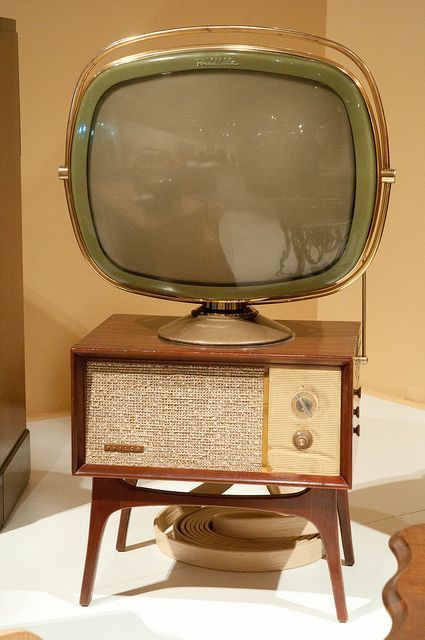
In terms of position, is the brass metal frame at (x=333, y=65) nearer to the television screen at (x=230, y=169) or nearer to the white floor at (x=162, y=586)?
the television screen at (x=230, y=169)

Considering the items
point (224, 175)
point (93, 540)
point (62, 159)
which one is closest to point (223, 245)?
point (224, 175)

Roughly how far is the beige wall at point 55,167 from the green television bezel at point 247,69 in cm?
126

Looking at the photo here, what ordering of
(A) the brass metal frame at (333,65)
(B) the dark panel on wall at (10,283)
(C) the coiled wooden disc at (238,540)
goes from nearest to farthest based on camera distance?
1. (A) the brass metal frame at (333,65)
2. (C) the coiled wooden disc at (238,540)
3. (B) the dark panel on wall at (10,283)

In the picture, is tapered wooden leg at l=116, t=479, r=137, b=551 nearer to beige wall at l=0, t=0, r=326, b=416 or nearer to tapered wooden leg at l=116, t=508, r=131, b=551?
tapered wooden leg at l=116, t=508, r=131, b=551

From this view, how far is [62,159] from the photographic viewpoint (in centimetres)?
276

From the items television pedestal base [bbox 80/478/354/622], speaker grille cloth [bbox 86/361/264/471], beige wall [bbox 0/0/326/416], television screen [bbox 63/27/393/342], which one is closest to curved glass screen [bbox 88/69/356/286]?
television screen [bbox 63/27/393/342]

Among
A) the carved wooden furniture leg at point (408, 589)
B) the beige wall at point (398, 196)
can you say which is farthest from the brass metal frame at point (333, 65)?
the beige wall at point (398, 196)

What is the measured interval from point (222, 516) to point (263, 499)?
0.29m

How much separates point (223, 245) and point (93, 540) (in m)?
0.54

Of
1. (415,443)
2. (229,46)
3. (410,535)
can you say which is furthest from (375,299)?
(410,535)

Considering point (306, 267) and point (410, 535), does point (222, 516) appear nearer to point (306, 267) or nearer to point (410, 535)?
point (306, 267)

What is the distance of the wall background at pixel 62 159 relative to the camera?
2717 mm

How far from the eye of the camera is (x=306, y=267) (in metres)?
1.50

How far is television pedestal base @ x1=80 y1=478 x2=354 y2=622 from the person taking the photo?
4.92ft
